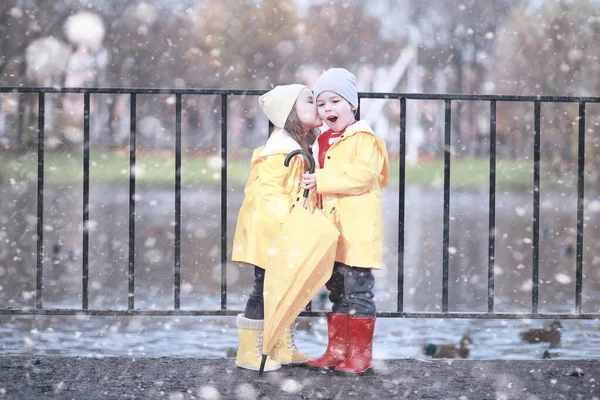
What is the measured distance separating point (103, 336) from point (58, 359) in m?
→ 1.23

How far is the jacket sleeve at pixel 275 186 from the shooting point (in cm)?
384

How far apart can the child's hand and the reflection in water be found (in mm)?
1448

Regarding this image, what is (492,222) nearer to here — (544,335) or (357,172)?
(357,172)

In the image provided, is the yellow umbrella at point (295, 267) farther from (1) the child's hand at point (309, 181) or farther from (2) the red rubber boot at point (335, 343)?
(2) the red rubber boot at point (335, 343)

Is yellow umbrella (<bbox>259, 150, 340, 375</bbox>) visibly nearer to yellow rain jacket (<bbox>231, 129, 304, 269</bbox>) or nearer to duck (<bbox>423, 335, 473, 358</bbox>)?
yellow rain jacket (<bbox>231, 129, 304, 269</bbox>)

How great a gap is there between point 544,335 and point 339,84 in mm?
2446

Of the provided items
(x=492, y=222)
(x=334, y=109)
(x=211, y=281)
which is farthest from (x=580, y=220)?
(x=211, y=281)

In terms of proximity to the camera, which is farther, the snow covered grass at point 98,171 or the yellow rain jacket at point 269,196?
the snow covered grass at point 98,171

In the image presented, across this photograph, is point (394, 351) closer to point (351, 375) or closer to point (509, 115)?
point (351, 375)

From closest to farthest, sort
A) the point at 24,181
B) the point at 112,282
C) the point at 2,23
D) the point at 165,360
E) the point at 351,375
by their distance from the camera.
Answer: the point at 351,375, the point at 165,360, the point at 112,282, the point at 24,181, the point at 2,23

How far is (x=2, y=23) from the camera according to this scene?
108 ft

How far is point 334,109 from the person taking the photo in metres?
3.96

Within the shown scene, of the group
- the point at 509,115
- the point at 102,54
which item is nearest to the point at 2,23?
the point at 102,54

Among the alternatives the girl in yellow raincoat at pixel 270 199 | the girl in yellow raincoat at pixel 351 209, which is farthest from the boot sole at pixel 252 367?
the girl in yellow raincoat at pixel 351 209
